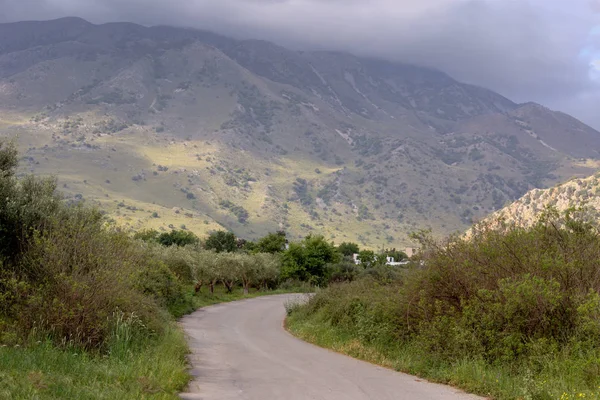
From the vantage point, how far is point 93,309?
14688 millimetres

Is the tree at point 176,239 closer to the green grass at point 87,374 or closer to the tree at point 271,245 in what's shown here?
the tree at point 271,245

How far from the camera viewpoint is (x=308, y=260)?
3226 inches

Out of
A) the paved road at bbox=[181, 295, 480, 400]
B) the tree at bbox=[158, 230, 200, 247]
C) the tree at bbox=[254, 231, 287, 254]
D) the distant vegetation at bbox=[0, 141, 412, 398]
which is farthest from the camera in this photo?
the tree at bbox=[158, 230, 200, 247]

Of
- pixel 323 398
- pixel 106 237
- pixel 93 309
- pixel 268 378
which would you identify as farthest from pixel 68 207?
pixel 323 398

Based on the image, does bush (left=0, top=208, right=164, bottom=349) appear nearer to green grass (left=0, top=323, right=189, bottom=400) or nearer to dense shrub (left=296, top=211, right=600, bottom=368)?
green grass (left=0, top=323, right=189, bottom=400)

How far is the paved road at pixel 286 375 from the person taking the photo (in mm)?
13000

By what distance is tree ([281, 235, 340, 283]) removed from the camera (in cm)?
8206

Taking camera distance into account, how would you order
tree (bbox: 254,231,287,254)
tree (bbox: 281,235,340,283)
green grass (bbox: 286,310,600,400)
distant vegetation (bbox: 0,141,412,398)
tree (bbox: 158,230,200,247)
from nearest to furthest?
green grass (bbox: 286,310,600,400) → distant vegetation (bbox: 0,141,412,398) → tree (bbox: 281,235,340,283) → tree (bbox: 254,231,287,254) → tree (bbox: 158,230,200,247)

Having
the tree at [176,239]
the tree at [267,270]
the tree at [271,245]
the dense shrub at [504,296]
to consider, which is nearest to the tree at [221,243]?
the tree at [176,239]

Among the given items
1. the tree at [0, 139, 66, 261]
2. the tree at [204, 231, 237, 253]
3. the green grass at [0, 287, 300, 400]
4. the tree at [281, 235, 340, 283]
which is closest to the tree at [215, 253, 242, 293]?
the tree at [281, 235, 340, 283]

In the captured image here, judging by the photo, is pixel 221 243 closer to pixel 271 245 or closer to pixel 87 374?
pixel 271 245

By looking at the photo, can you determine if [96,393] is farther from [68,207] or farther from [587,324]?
[587,324]

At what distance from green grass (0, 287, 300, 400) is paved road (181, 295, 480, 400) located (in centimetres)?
80

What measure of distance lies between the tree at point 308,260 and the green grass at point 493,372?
61552 mm
